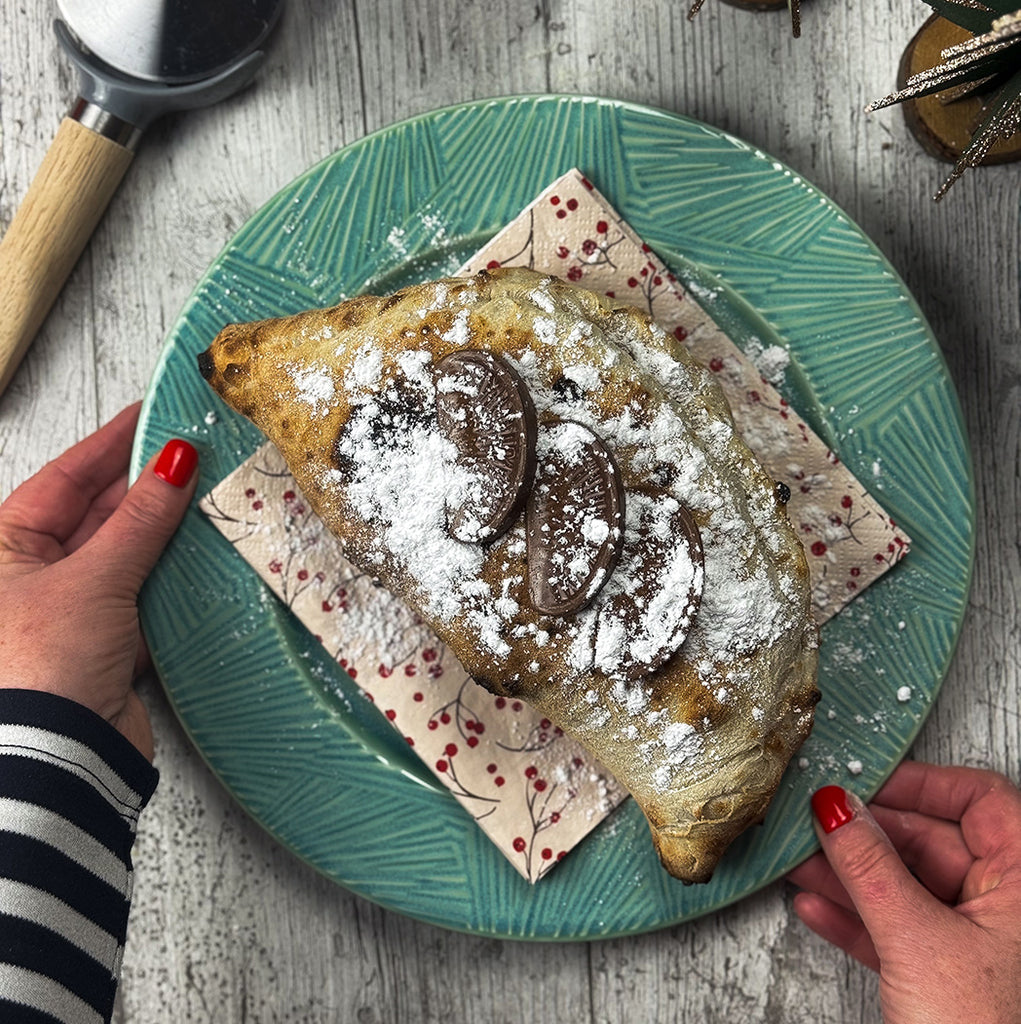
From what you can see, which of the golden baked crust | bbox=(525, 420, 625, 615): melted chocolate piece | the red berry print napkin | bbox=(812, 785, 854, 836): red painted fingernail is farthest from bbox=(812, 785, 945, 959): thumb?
bbox=(525, 420, 625, 615): melted chocolate piece

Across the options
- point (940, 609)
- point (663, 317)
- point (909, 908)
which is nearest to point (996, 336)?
Result: point (940, 609)

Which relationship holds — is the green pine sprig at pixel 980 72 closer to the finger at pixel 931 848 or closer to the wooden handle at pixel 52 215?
the finger at pixel 931 848

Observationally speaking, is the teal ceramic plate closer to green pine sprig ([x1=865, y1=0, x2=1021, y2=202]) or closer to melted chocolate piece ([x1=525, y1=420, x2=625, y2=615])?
green pine sprig ([x1=865, y1=0, x2=1021, y2=202])

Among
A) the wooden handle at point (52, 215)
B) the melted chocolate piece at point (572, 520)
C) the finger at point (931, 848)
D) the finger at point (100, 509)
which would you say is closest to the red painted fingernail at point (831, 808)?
the finger at point (931, 848)

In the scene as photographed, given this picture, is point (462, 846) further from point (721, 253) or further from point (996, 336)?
point (996, 336)

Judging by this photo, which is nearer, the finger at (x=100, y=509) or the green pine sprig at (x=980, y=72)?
the green pine sprig at (x=980, y=72)

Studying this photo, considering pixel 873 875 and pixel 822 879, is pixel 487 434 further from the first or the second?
pixel 822 879

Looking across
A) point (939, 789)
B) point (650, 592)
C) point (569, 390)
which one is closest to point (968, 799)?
point (939, 789)
